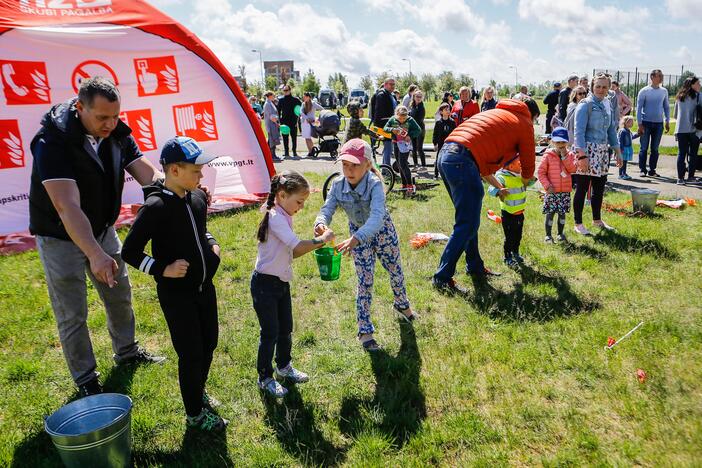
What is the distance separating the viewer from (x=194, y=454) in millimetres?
3236

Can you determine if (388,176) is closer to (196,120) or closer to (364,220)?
(196,120)

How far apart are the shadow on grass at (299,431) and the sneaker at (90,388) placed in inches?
51.6

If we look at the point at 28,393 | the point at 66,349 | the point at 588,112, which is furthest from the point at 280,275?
the point at 588,112

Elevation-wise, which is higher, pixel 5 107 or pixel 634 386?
pixel 5 107

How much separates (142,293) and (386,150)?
6.70m

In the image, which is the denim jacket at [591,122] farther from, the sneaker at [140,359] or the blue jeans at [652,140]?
the sneaker at [140,359]

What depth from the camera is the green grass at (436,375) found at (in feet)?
10.5

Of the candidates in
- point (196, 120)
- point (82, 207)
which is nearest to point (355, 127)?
point (196, 120)

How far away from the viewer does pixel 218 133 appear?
9.34 m

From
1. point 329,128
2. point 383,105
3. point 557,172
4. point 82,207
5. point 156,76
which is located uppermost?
point 156,76

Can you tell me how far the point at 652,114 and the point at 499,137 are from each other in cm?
843

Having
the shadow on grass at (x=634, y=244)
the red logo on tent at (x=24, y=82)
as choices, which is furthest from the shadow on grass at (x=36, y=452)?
the shadow on grass at (x=634, y=244)

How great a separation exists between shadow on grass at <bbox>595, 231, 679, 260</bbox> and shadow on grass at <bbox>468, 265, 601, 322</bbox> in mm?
1476

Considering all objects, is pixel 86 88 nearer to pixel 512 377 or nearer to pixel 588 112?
pixel 512 377
